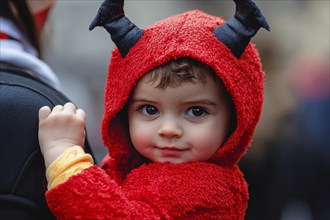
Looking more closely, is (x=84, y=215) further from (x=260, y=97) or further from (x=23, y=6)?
(x=23, y=6)

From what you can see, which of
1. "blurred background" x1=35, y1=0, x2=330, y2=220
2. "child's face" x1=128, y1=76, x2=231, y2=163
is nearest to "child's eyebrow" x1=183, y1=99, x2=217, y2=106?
"child's face" x1=128, y1=76, x2=231, y2=163

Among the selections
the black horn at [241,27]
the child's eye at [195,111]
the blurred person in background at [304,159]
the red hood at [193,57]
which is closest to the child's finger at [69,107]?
the red hood at [193,57]

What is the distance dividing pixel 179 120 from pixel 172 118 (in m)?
0.02

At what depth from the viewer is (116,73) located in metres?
1.87

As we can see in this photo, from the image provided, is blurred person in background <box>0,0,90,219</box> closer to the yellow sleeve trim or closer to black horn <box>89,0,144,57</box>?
the yellow sleeve trim

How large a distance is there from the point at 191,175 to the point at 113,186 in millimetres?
217

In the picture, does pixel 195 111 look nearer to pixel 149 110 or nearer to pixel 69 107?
pixel 149 110

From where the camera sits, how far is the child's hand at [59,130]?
169cm

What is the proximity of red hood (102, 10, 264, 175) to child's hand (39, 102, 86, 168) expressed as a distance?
0.38ft

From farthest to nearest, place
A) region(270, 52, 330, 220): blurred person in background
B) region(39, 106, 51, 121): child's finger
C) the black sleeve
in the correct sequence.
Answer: region(270, 52, 330, 220): blurred person in background, region(39, 106, 51, 121): child's finger, the black sleeve

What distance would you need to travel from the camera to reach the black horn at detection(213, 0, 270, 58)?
5.76ft

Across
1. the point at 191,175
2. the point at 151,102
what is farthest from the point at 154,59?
the point at 191,175

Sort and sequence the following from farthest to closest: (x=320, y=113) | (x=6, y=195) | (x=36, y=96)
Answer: (x=320, y=113) → (x=36, y=96) → (x=6, y=195)

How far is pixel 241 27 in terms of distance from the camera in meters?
1.78
